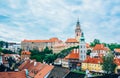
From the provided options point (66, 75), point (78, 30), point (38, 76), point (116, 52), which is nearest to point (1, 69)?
point (38, 76)

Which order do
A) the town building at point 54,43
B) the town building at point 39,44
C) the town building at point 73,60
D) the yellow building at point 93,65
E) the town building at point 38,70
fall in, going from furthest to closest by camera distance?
the town building at point 39,44
the town building at point 54,43
the town building at point 73,60
the yellow building at point 93,65
the town building at point 38,70

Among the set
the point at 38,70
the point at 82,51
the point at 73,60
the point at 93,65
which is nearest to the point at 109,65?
the point at 93,65

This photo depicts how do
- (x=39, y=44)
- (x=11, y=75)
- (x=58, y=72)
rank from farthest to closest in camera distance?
(x=39, y=44) < (x=58, y=72) < (x=11, y=75)

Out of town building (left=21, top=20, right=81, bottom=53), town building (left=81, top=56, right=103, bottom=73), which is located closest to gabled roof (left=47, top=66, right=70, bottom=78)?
town building (left=81, top=56, right=103, bottom=73)

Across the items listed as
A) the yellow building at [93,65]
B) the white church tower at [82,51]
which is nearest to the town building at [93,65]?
the yellow building at [93,65]

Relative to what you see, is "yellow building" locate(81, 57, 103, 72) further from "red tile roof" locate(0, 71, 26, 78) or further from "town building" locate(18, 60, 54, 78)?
"red tile roof" locate(0, 71, 26, 78)

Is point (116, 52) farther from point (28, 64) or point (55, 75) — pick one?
point (55, 75)

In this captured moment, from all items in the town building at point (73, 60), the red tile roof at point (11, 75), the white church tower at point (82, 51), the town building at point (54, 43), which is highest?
the town building at point (54, 43)

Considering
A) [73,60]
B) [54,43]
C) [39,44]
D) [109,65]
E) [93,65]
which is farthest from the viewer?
[39,44]

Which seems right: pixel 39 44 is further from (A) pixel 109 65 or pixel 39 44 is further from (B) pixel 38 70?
(B) pixel 38 70

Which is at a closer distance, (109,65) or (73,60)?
(109,65)

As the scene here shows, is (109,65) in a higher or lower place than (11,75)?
higher

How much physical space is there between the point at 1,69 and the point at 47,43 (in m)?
113

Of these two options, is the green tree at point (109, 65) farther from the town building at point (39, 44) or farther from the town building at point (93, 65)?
the town building at point (39, 44)
